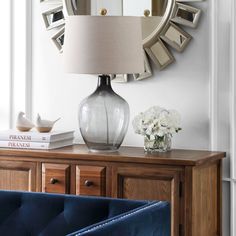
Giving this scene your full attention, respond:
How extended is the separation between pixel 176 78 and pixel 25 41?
0.89 meters

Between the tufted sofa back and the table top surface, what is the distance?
27.2 inches

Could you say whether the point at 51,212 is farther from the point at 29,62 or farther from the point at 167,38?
the point at 29,62

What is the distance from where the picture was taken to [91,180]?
10.2 ft

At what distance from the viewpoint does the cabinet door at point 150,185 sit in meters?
2.96

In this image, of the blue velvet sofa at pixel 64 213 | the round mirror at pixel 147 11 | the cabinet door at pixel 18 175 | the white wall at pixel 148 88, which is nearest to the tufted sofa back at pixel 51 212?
the blue velvet sofa at pixel 64 213

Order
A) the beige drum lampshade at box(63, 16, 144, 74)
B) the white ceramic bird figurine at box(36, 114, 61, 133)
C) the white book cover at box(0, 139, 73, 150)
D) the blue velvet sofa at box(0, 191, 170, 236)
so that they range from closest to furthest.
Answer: the blue velvet sofa at box(0, 191, 170, 236) → the beige drum lampshade at box(63, 16, 144, 74) → the white book cover at box(0, 139, 73, 150) → the white ceramic bird figurine at box(36, 114, 61, 133)

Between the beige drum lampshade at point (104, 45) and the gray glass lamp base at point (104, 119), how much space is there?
0.53 feet

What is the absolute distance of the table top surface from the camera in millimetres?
2957

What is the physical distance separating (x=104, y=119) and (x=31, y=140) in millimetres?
397

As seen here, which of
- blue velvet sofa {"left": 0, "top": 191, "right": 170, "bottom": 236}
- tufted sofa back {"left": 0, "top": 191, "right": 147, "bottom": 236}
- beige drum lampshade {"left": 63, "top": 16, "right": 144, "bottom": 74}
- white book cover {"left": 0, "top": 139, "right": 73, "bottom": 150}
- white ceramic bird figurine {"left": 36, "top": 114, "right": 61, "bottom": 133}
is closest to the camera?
blue velvet sofa {"left": 0, "top": 191, "right": 170, "bottom": 236}

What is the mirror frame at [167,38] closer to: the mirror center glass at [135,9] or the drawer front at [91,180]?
the mirror center glass at [135,9]

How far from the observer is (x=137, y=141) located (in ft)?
11.4

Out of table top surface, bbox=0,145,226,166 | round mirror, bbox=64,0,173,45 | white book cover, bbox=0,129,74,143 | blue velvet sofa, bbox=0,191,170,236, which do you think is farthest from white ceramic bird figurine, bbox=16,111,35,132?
blue velvet sofa, bbox=0,191,170,236

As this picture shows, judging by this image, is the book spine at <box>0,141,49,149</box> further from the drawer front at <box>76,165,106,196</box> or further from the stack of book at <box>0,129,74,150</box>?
the drawer front at <box>76,165,106,196</box>
